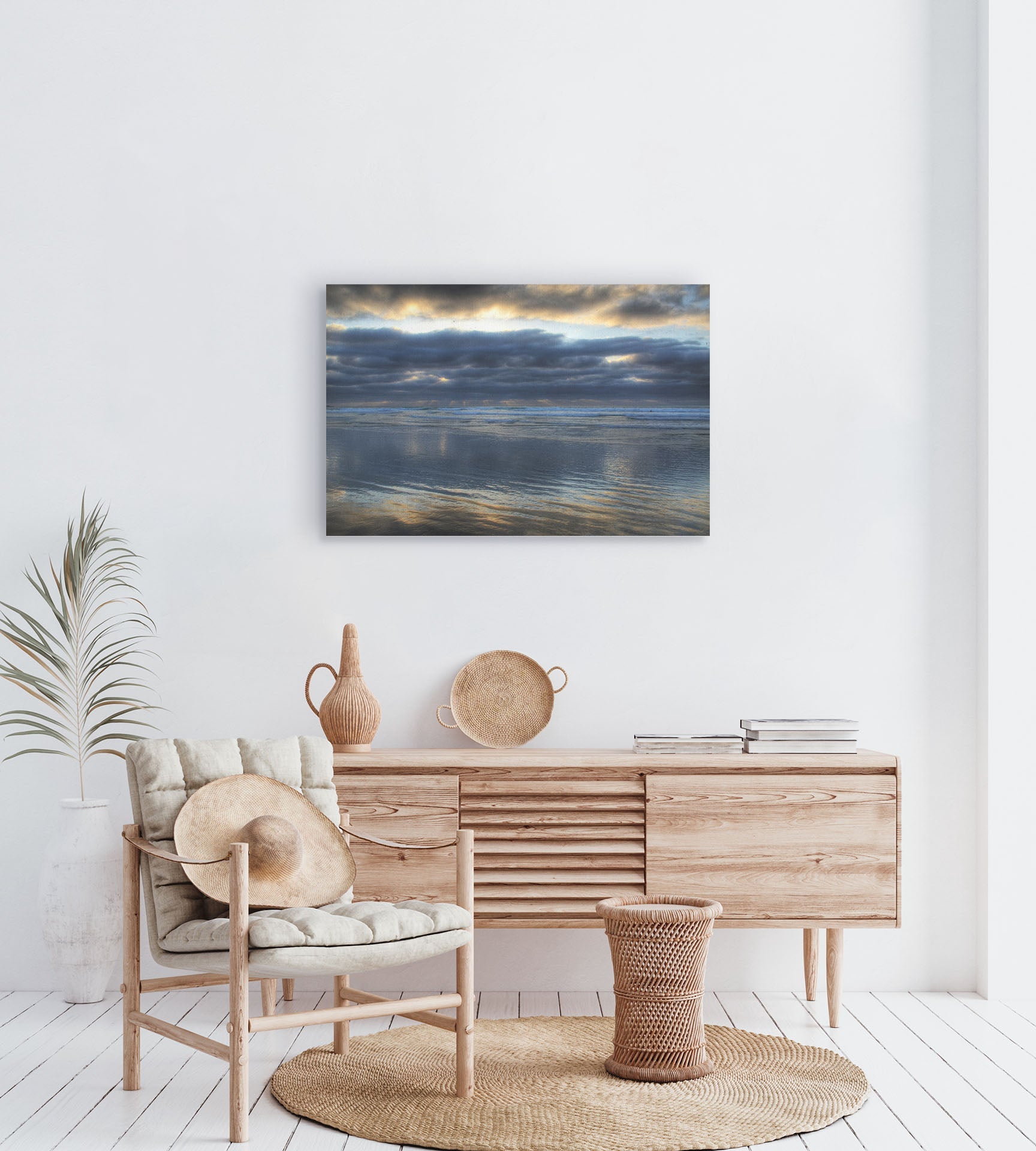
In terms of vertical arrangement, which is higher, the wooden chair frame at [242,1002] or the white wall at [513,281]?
the white wall at [513,281]

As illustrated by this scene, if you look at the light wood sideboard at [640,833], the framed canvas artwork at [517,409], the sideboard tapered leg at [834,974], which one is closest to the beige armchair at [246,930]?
the light wood sideboard at [640,833]

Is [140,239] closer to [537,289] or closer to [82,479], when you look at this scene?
[82,479]

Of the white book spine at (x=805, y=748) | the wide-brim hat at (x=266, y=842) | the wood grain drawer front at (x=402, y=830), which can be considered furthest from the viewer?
the white book spine at (x=805, y=748)

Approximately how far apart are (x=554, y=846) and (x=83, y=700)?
157 centimetres

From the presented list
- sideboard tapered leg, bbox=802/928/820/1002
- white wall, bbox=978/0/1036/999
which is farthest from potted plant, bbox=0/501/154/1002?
white wall, bbox=978/0/1036/999

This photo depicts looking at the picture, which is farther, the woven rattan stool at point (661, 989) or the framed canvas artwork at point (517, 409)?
the framed canvas artwork at point (517, 409)

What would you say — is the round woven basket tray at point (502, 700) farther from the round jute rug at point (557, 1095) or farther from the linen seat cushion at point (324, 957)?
the linen seat cushion at point (324, 957)

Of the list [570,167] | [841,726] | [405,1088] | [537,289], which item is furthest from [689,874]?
[570,167]

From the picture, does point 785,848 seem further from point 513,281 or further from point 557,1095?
point 513,281

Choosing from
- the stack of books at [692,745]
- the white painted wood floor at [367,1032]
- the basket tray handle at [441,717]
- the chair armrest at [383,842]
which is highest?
the basket tray handle at [441,717]

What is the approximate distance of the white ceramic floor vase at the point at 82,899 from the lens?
3398 mm

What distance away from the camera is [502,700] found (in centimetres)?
361

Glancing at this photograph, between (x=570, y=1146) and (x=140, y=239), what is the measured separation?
2.90 m

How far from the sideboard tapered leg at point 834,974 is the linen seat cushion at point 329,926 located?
1218 millimetres
